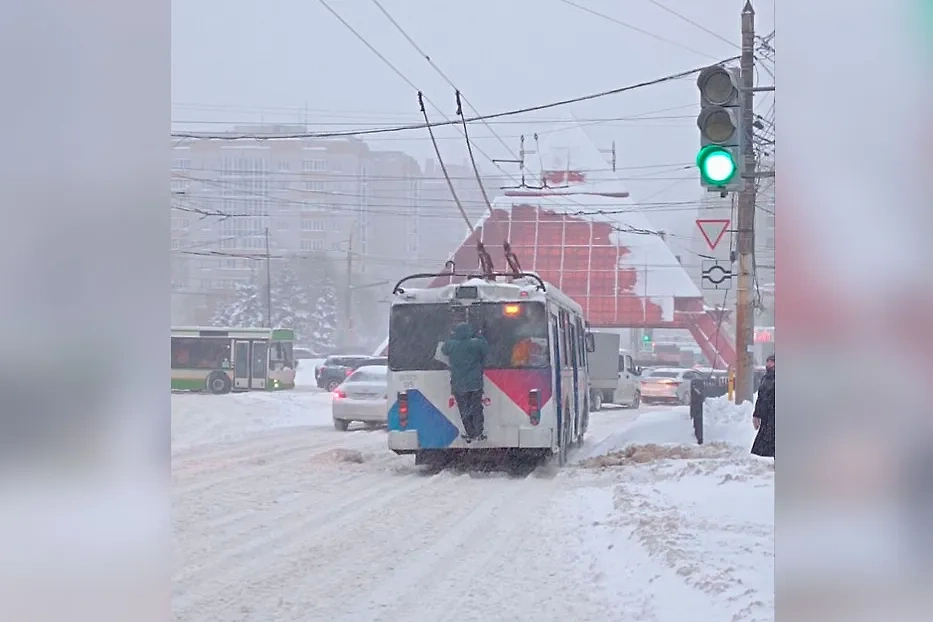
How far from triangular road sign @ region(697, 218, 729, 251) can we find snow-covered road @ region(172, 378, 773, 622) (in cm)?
319

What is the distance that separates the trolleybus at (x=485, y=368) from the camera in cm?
1576

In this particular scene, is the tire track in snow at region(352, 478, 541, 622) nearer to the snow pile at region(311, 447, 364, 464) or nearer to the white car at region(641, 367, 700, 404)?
the snow pile at region(311, 447, 364, 464)

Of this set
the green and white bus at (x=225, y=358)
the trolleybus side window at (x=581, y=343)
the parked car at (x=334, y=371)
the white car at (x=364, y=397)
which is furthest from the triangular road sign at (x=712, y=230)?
the parked car at (x=334, y=371)

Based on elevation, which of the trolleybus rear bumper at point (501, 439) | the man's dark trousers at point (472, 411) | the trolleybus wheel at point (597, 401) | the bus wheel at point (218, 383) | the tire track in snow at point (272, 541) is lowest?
the trolleybus wheel at point (597, 401)

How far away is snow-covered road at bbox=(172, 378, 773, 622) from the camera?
24.5 ft

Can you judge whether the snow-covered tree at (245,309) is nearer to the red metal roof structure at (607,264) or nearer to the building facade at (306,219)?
the building facade at (306,219)

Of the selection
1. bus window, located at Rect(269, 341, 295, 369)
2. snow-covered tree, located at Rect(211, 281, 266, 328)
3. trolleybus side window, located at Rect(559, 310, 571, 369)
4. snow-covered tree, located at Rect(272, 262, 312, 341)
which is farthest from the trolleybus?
snow-covered tree, located at Rect(272, 262, 312, 341)

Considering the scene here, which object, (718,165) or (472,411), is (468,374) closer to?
(472,411)

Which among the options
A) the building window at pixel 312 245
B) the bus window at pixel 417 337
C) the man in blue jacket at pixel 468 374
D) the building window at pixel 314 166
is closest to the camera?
the man in blue jacket at pixel 468 374

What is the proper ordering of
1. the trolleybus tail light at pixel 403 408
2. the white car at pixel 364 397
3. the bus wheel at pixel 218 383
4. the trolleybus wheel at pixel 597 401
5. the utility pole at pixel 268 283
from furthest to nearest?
the utility pole at pixel 268 283 < the bus wheel at pixel 218 383 < the trolleybus wheel at pixel 597 401 < the white car at pixel 364 397 < the trolleybus tail light at pixel 403 408

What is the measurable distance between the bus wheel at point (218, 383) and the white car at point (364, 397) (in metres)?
16.2

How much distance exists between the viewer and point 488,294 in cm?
1612
